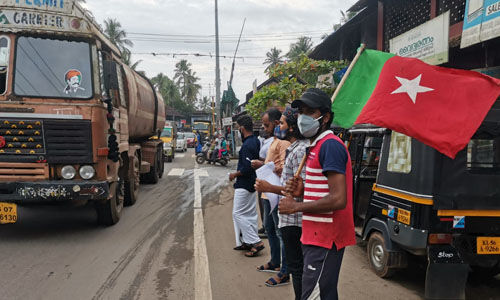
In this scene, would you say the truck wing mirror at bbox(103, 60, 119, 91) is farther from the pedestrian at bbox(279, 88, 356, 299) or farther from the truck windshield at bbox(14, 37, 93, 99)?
the pedestrian at bbox(279, 88, 356, 299)

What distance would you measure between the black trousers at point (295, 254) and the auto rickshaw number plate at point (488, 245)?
1910mm

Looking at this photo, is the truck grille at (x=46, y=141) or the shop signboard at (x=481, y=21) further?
the shop signboard at (x=481, y=21)

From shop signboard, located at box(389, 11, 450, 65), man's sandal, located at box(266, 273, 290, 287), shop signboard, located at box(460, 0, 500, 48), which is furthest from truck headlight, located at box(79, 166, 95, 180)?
shop signboard, located at box(389, 11, 450, 65)

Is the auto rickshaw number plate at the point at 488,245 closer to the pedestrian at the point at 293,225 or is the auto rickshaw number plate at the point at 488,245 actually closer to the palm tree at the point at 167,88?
the pedestrian at the point at 293,225

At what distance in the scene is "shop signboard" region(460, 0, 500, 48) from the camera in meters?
6.65

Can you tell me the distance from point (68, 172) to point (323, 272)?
4.54 metres

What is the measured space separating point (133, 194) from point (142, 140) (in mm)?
3661

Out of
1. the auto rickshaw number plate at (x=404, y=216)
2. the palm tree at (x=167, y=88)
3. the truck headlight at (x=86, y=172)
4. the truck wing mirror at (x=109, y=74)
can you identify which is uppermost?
the palm tree at (x=167, y=88)

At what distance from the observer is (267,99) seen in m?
11.4

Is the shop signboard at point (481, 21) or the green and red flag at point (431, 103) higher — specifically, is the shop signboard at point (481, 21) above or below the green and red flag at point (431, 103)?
above

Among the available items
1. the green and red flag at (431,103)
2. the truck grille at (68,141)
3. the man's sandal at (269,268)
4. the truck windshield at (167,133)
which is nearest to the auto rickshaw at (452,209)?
the green and red flag at (431,103)

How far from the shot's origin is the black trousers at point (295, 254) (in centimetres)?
312

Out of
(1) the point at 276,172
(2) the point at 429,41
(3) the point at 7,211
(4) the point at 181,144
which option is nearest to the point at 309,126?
(1) the point at 276,172

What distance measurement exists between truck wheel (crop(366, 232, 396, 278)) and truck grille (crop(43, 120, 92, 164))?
419 cm
